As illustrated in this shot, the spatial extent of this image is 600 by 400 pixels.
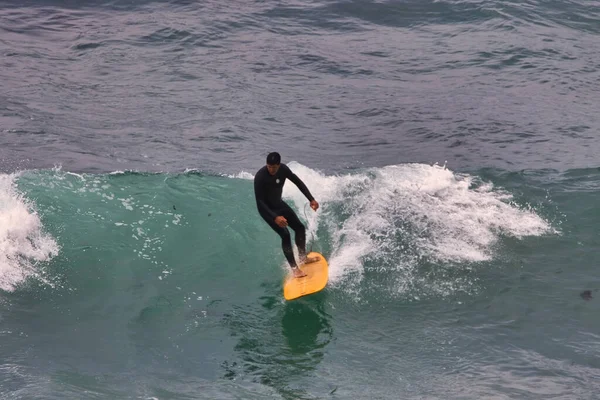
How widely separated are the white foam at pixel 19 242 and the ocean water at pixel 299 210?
0.10ft

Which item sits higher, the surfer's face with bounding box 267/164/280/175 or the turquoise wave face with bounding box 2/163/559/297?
the surfer's face with bounding box 267/164/280/175

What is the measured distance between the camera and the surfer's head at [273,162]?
376 inches

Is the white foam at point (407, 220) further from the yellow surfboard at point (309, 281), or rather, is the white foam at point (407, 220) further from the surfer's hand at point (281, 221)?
the surfer's hand at point (281, 221)

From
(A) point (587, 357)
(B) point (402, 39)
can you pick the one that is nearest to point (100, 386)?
(A) point (587, 357)

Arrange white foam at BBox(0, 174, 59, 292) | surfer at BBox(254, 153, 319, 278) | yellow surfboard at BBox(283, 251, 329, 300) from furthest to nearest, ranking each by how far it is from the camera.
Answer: white foam at BBox(0, 174, 59, 292) < yellow surfboard at BBox(283, 251, 329, 300) < surfer at BBox(254, 153, 319, 278)

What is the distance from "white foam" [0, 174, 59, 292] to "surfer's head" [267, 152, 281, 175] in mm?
3524

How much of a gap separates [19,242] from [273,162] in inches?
155

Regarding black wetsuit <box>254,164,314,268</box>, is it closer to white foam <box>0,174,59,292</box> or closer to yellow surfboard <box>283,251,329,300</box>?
yellow surfboard <box>283,251,329,300</box>

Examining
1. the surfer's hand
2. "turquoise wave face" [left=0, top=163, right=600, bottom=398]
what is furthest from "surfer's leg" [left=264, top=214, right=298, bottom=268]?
"turquoise wave face" [left=0, top=163, right=600, bottom=398]

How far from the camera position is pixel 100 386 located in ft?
27.2

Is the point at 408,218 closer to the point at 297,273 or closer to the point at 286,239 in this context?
the point at 297,273

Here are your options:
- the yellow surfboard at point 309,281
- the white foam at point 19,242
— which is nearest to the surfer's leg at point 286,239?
the yellow surfboard at point 309,281

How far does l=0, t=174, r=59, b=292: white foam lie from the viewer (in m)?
10.3

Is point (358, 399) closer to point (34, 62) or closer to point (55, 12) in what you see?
point (34, 62)
